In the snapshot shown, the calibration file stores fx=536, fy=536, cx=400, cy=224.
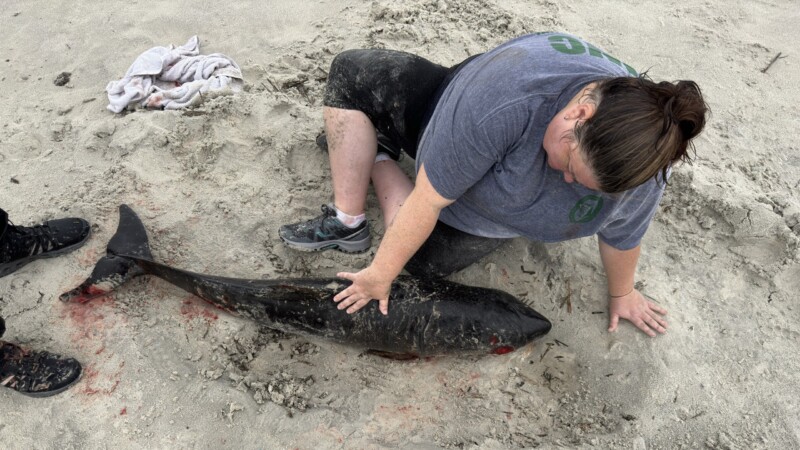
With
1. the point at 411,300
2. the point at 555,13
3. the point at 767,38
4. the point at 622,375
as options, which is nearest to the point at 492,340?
the point at 411,300

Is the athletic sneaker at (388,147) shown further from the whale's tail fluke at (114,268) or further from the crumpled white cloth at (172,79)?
the whale's tail fluke at (114,268)

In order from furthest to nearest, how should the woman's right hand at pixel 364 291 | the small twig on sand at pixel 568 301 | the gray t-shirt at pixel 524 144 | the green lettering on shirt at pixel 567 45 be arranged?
the small twig on sand at pixel 568 301 → the woman's right hand at pixel 364 291 → the green lettering on shirt at pixel 567 45 → the gray t-shirt at pixel 524 144

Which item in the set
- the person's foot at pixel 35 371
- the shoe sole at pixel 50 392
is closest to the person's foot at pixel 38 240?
the person's foot at pixel 35 371

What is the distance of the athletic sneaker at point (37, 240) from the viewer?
8.85ft

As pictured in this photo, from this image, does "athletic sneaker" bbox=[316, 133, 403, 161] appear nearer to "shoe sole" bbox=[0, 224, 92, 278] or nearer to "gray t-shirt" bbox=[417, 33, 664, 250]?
"gray t-shirt" bbox=[417, 33, 664, 250]

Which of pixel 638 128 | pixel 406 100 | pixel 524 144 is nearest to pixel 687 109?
pixel 638 128

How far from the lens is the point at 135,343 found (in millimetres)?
2645

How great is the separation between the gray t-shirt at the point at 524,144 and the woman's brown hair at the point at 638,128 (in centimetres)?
24

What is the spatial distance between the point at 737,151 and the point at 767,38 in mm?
1411

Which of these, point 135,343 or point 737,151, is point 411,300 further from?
point 737,151

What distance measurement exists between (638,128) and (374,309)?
61.8 inches

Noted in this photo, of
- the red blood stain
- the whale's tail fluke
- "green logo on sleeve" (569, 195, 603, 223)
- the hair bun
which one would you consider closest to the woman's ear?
the hair bun

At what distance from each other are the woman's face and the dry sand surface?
4.17 feet

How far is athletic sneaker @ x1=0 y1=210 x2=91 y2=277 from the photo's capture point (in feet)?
8.85
